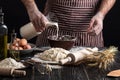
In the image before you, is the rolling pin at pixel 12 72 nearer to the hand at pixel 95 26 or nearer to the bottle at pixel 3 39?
the bottle at pixel 3 39

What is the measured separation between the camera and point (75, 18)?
293 cm

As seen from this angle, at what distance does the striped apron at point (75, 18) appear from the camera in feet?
9.50

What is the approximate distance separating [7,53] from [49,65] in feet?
1.06

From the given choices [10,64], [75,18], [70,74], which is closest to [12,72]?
[10,64]

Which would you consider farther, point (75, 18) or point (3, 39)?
point (75, 18)

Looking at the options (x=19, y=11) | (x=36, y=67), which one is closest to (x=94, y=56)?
(x=36, y=67)

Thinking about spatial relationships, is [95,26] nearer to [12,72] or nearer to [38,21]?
[38,21]

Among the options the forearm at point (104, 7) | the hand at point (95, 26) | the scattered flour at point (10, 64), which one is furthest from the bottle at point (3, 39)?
the forearm at point (104, 7)

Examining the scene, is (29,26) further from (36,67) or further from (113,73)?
(113,73)

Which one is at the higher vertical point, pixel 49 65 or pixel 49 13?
pixel 49 13

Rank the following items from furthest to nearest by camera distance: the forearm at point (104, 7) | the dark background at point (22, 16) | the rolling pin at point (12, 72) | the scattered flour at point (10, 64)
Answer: the dark background at point (22, 16), the forearm at point (104, 7), the scattered flour at point (10, 64), the rolling pin at point (12, 72)

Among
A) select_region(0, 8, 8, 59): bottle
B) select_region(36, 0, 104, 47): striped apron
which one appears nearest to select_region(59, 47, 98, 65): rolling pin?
select_region(0, 8, 8, 59): bottle

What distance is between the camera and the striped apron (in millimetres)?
2896

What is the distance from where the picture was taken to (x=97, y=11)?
2.96 m
